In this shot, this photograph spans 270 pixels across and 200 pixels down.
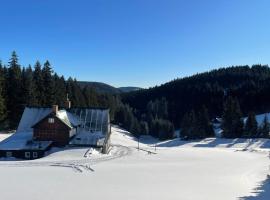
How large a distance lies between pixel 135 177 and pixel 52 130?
24.0 metres

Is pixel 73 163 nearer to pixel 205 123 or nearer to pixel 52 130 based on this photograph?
pixel 52 130

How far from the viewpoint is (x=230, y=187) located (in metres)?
28.1

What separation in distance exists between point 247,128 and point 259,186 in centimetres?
5810

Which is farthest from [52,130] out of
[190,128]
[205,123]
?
[205,123]

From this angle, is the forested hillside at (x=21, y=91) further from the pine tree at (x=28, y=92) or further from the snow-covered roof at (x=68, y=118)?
the snow-covered roof at (x=68, y=118)

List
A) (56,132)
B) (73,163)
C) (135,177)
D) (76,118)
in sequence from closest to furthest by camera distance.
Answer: (135,177) → (73,163) → (56,132) → (76,118)

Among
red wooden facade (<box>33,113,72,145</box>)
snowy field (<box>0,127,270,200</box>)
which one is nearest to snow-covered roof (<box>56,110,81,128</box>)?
red wooden facade (<box>33,113,72,145</box>)

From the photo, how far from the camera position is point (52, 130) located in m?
52.6

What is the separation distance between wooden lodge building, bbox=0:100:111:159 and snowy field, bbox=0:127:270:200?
2.42 meters

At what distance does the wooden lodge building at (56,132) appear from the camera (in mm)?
49094

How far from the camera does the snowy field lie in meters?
24.1

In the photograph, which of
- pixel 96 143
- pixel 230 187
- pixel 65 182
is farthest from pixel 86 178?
pixel 96 143

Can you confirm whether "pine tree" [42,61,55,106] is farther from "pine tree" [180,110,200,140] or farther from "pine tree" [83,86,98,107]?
"pine tree" [180,110,200,140]

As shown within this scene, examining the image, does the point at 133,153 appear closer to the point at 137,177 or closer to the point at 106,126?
the point at 106,126
